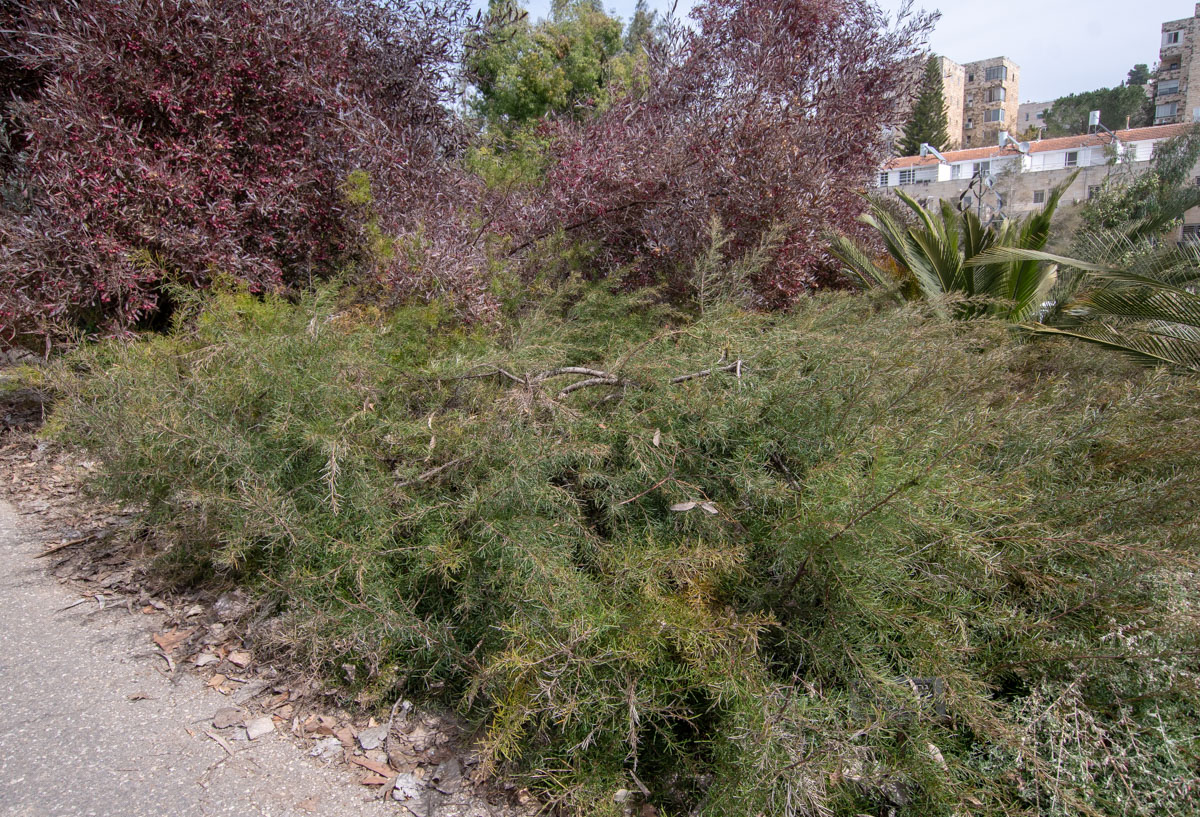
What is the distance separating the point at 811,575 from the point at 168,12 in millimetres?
4010

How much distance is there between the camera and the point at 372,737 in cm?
226

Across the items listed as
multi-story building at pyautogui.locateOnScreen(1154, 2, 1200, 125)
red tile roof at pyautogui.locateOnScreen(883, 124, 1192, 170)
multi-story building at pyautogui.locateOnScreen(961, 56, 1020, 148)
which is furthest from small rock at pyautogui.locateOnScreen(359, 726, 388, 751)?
multi-story building at pyautogui.locateOnScreen(961, 56, 1020, 148)

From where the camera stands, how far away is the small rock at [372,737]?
7.32ft

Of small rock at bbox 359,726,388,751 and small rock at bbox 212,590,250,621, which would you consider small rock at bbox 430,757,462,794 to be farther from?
small rock at bbox 212,590,250,621

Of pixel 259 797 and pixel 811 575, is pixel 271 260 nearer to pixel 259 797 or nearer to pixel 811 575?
pixel 259 797

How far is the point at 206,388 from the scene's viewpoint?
265 centimetres

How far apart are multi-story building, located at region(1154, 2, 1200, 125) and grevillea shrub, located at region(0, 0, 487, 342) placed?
5665cm

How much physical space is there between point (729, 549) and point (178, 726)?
5.69 feet

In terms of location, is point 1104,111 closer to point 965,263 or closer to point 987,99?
point 987,99

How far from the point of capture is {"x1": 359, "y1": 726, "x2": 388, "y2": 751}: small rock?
223cm

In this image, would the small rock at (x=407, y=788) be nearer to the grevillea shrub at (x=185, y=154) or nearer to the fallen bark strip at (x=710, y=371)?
Answer: the fallen bark strip at (x=710, y=371)

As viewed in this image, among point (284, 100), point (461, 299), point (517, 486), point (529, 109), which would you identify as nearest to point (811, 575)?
point (517, 486)

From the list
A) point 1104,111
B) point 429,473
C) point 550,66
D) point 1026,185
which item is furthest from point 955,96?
point 429,473

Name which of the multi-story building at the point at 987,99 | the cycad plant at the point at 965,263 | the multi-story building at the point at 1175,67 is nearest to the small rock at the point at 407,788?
the cycad plant at the point at 965,263
